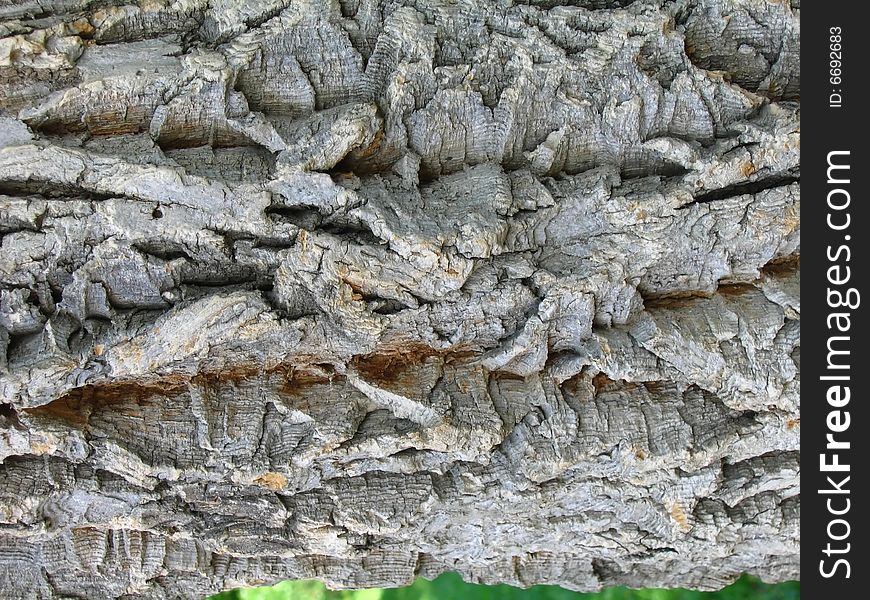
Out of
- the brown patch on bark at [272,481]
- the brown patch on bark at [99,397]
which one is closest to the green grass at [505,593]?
the brown patch on bark at [272,481]

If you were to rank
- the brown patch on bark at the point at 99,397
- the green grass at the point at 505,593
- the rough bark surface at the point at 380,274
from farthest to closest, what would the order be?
1. the green grass at the point at 505,593
2. the brown patch on bark at the point at 99,397
3. the rough bark surface at the point at 380,274

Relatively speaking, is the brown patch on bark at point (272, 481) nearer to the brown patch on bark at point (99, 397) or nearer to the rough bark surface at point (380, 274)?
the rough bark surface at point (380, 274)

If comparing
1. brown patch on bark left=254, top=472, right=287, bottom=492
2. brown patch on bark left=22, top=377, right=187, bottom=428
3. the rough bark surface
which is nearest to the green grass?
the rough bark surface

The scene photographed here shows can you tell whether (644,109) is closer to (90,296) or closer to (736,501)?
(736,501)

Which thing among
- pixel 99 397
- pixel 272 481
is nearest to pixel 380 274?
pixel 272 481

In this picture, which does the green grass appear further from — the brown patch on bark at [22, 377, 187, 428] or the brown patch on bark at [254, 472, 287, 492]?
the brown patch on bark at [22, 377, 187, 428]

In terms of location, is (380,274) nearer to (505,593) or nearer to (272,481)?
(272,481)
